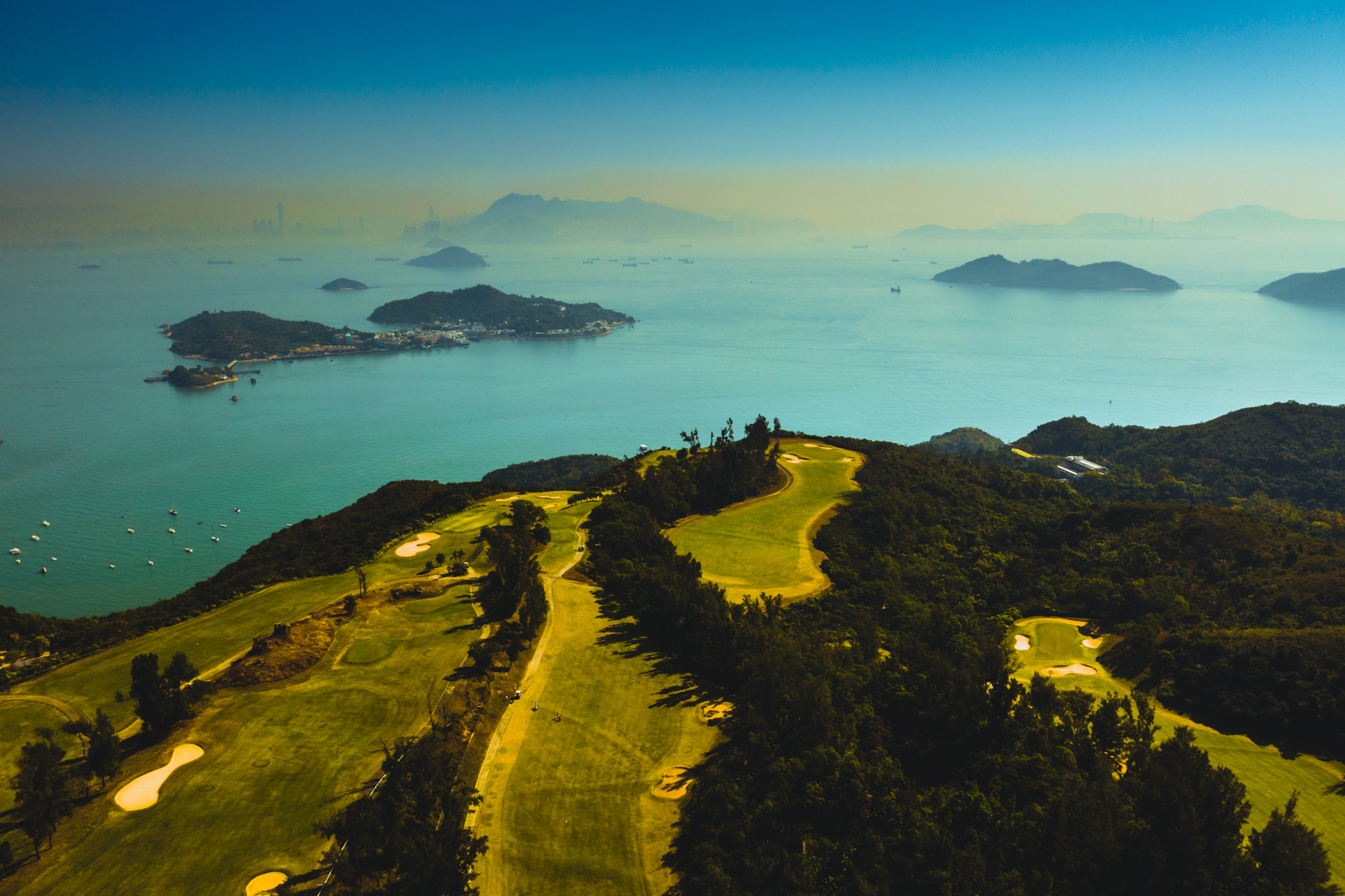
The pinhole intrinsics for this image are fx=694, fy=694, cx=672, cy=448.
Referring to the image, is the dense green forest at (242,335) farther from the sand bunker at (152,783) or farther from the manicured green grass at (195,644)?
the sand bunker at (152,783)

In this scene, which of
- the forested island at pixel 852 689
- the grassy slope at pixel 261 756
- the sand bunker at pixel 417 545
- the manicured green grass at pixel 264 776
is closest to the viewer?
the forested island at pixel 852 689

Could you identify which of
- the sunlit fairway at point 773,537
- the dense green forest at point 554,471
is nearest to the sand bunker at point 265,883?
the sunlit fairway at point 773,537

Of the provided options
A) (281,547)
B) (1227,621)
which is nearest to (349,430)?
(281,547)

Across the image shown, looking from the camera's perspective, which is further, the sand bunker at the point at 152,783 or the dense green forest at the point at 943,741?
the sand bunker at the point at 152,783

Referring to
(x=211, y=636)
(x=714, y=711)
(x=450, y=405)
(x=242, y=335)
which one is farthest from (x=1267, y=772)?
(x=242, y=335)

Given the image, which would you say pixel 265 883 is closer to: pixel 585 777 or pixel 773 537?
pixel 585 777

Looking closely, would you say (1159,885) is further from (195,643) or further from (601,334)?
(601,334)
